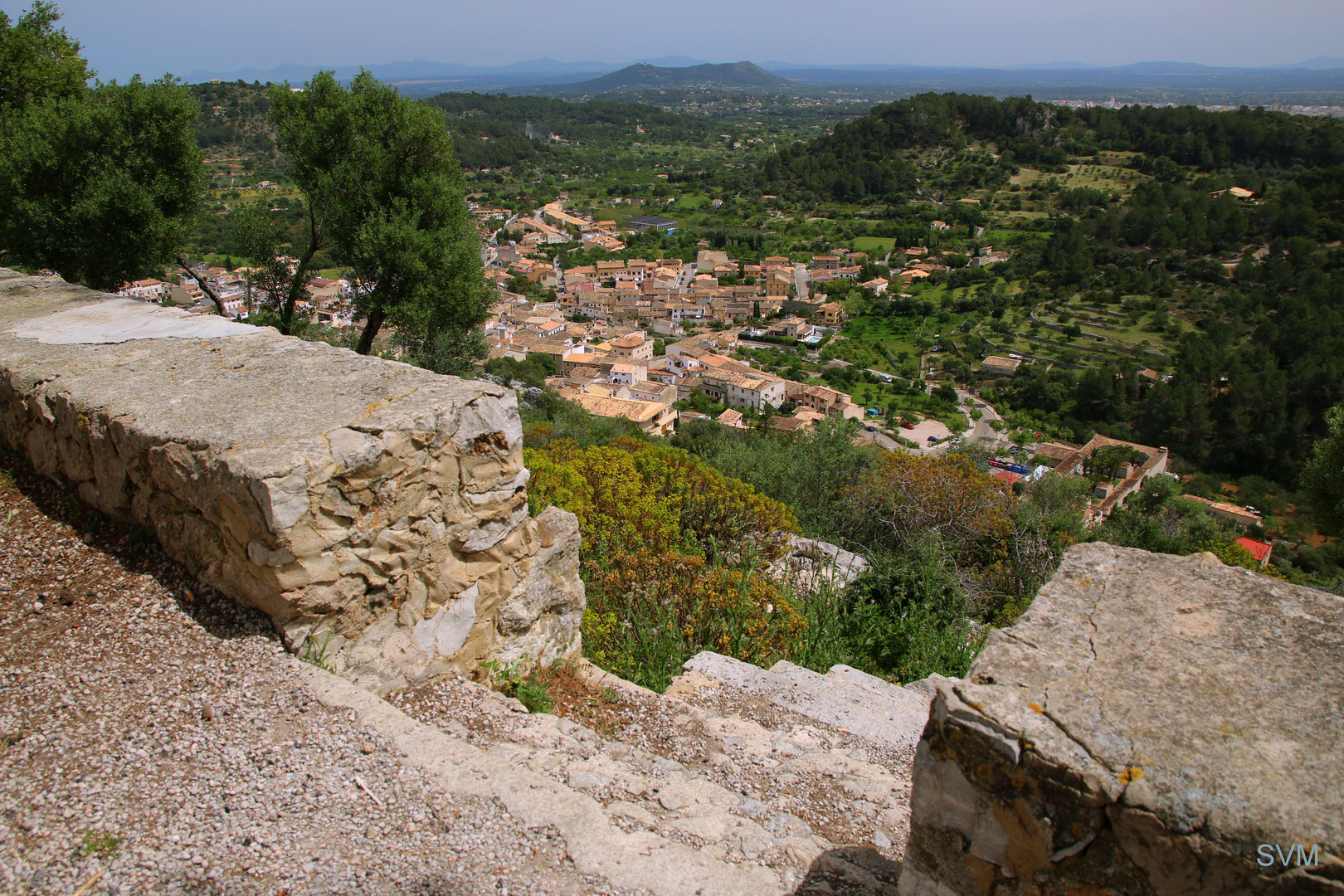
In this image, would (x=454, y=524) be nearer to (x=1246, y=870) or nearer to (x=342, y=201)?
(x=1246, y=870)

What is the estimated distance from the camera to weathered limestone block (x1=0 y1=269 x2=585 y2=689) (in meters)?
3.64

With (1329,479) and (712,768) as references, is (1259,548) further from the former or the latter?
(712,768)

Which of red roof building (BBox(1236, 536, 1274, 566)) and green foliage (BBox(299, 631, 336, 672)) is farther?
red roof building (BBox(1236, 536, 1274, 566))

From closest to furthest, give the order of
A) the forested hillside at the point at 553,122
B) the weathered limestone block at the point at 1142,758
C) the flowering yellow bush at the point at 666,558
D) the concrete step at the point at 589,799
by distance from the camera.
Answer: the weathered limestone block at the point at 1142,758 → the concrete step at the point at 589,799 → the flowering yellow bush at the point at 666,558 → the forested hillside at the point at 553,122

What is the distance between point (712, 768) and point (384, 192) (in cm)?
842

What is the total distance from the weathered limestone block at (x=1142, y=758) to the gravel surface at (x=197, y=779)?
1.34 meters

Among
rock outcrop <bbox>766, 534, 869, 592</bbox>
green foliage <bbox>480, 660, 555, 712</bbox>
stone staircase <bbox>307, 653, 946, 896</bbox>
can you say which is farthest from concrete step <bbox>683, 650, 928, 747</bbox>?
rock outcrop <bbox>766, 534, 869, 592</bbox>

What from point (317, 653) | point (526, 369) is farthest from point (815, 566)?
point (526, 369)

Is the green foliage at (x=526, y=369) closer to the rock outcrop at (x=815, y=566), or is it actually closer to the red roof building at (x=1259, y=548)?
the rock outcrop at (x=815, y=566)

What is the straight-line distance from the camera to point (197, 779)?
9.58 ft

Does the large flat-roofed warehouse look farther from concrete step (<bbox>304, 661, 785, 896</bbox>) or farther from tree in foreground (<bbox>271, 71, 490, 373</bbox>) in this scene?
concrete step (<bbox>304, 661, 785, 896</bbox>)

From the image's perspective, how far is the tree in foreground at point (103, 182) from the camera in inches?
337

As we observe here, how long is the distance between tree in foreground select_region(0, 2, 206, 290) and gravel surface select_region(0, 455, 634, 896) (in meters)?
6.66

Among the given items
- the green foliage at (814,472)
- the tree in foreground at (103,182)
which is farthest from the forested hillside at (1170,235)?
the tree in foreground at (103,182)
